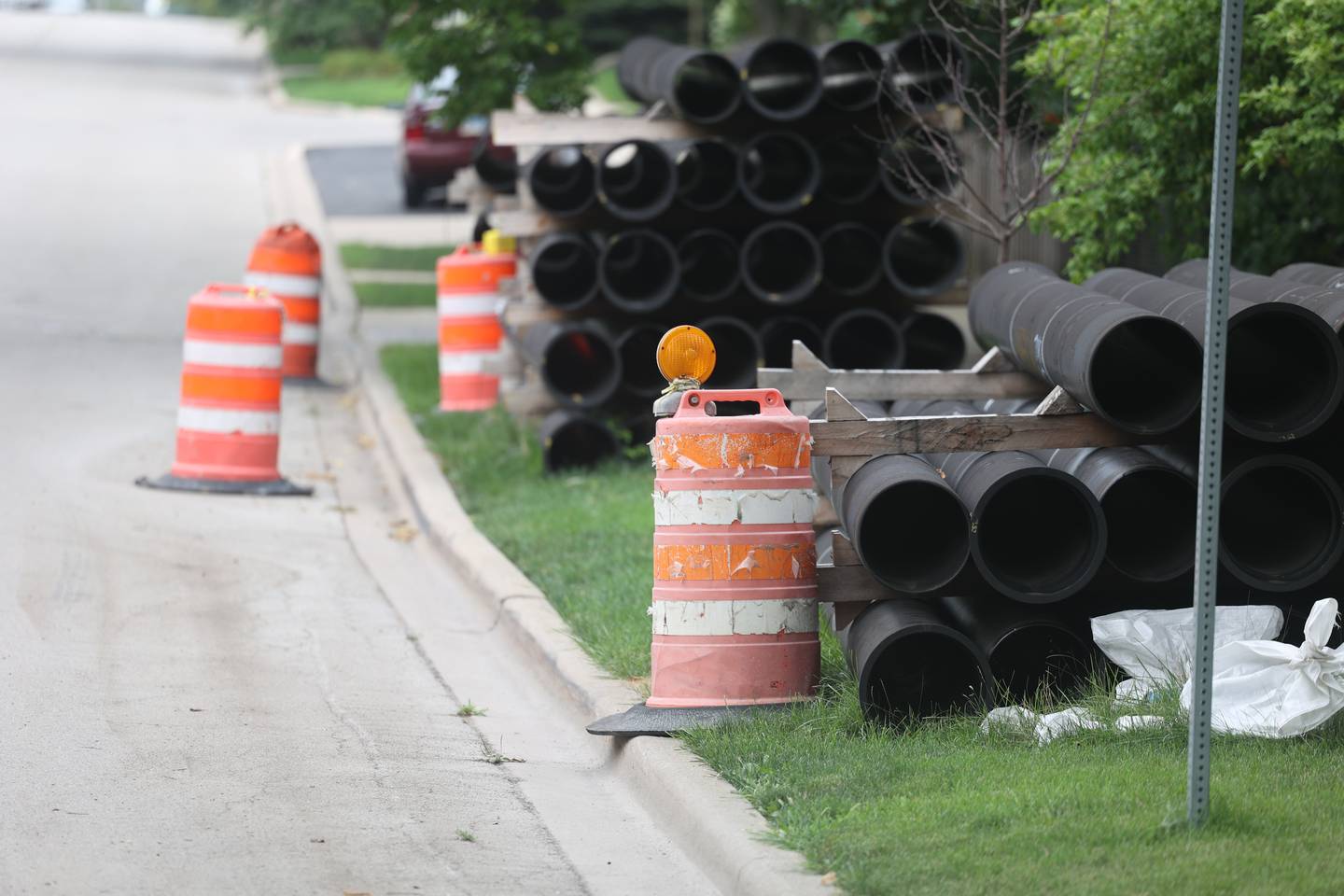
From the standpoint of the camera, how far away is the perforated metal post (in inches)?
195

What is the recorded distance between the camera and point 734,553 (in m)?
6.50

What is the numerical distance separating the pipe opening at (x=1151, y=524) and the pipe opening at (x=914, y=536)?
56 cm

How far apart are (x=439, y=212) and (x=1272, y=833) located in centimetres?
2560

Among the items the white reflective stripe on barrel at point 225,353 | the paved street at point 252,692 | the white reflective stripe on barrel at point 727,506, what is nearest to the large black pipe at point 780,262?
the paved street at point 252,692

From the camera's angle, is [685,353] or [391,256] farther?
[391,256]

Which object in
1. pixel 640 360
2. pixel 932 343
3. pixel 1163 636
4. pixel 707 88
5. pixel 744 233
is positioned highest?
pixel 707 88

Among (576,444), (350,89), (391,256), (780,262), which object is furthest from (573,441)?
(350,89)

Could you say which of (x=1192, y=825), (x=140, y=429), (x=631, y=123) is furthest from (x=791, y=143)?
(x=1192, y=825)

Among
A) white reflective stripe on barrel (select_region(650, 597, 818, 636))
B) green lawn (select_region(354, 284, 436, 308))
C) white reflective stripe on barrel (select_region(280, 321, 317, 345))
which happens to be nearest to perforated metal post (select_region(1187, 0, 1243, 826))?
white reflective stripe on barrel (select_region(650, 597, 818, 636))

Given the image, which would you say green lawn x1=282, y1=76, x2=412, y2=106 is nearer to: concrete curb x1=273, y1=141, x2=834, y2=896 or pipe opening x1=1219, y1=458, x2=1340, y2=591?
concrete curb x1=273, y1=141, x2=834, y2=896

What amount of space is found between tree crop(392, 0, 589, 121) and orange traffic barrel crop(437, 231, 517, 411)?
10.2 ft

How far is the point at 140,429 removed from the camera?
13367 mm

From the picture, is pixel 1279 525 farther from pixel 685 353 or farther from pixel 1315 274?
pixel 685 353

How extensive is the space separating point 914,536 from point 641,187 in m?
6.27
